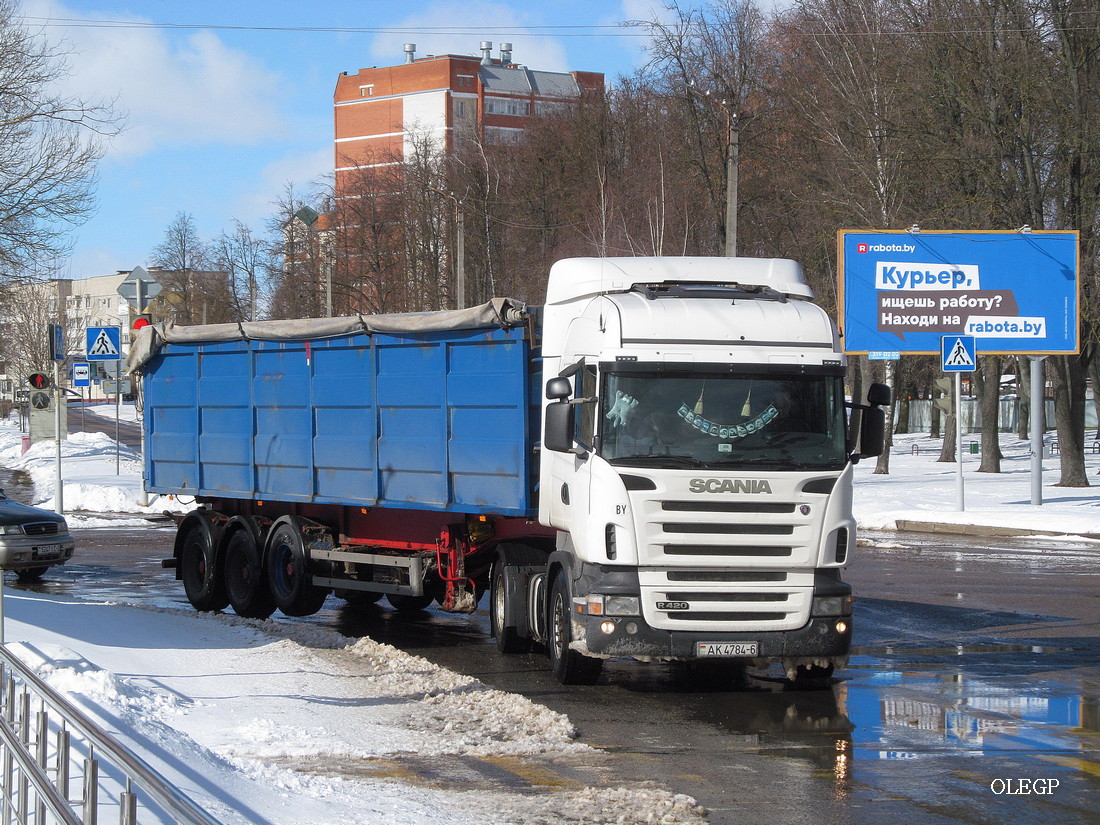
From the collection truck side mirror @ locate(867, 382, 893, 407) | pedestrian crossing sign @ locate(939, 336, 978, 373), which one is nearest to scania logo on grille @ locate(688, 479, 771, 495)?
truck side mirror @ locate(867, 382, 893, 407)

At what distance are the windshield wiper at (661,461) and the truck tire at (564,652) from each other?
45.0 inches

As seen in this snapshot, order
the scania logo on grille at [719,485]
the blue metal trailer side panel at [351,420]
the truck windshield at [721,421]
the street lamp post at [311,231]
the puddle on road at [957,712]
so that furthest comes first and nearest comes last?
the street lamp post at [311,231], the blue metal trailer side panel at [351,420], the truck windshield at [721,421], the scania logo on grille at [719,485], the puddle on road at [957,712]

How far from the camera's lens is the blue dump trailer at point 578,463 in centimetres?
904

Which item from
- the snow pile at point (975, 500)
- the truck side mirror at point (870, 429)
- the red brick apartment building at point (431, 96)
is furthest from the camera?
the red brick apartment building at point (431, 96)

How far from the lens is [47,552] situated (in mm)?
18219

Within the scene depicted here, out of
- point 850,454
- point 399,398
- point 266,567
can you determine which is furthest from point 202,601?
point 850,454

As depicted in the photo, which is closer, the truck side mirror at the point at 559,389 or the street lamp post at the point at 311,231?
the truck side mirror at the point at 559,389

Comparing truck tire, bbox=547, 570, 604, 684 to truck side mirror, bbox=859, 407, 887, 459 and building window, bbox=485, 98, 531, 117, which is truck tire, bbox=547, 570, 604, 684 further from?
building window, bbox=485, 98, 531, 117

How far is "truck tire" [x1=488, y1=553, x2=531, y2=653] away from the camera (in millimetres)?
11172

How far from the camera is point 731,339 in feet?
30.9

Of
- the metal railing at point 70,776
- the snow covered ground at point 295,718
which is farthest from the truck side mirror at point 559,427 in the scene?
the metal railing at point 70,776

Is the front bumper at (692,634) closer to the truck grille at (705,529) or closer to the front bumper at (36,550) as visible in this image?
the truck grille at (705,529)

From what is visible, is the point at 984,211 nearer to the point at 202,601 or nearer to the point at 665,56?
the point at 665,56

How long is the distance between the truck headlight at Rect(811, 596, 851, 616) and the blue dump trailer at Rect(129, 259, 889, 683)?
2 cm
